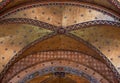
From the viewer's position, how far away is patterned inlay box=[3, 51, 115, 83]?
10.8 meters

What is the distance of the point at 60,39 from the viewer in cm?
1068

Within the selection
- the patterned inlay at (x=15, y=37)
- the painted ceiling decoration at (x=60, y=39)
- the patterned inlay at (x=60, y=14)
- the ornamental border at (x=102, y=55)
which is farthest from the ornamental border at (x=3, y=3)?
the ornamental border at (x=102, y=55)

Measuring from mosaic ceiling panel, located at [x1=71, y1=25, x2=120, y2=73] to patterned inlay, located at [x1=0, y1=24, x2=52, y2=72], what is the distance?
4.55ft

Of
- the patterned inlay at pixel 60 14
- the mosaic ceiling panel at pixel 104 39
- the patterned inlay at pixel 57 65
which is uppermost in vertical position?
the patterned inlay at pixel 60 14

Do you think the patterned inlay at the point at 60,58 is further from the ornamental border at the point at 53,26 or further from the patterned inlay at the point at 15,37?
the ornamental border at the point at 53,26

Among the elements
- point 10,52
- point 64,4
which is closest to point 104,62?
point 64,4

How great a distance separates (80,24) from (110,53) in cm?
170

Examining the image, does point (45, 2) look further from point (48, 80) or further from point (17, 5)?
point (48, 80)

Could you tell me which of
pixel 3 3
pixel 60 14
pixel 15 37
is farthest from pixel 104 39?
pixel 3 3

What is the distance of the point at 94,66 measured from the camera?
10953mm

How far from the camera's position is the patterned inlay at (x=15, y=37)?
997 cm

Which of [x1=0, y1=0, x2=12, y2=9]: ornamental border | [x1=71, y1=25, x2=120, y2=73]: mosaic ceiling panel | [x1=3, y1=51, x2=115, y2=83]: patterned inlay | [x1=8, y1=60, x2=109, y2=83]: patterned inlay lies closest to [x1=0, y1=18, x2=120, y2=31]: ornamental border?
[x1=71, y1=25, x2=120, y2=73]: mosaic ceiling panel

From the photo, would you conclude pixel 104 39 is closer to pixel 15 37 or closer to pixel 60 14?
pixel 60 14

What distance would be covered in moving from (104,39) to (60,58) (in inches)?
77.2
